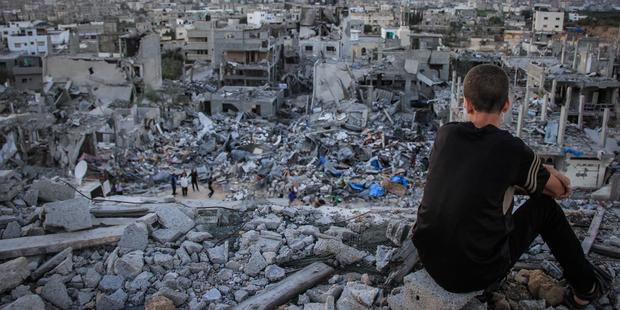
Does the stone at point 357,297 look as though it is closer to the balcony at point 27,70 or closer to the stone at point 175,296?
the stone at point 175,296

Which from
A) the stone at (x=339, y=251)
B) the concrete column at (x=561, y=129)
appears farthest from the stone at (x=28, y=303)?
the concrete column at (x=561, y=129)

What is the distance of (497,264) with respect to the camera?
2658 mm

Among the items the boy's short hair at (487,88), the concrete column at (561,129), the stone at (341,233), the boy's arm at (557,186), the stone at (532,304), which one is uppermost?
the boy's short hair at (487,88)

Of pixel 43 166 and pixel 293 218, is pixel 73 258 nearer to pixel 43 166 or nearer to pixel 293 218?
pixel 293 218

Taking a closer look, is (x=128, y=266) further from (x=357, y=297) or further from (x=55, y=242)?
(x=357, y=297)

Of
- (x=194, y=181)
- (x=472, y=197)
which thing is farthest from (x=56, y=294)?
(x=194, y=181)

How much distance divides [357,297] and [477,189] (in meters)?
1.08

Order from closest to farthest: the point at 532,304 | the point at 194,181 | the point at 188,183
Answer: the point at 532,304
the point at 194,181
the point at 188,183

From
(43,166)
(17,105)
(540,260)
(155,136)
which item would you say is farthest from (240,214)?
(17,105)

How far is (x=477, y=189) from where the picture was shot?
8.32 ft

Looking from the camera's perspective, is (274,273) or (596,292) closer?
(596,292)

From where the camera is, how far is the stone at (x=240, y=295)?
3520 millimetres

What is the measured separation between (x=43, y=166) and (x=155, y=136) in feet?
20.2

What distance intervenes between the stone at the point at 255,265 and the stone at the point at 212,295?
287mm
